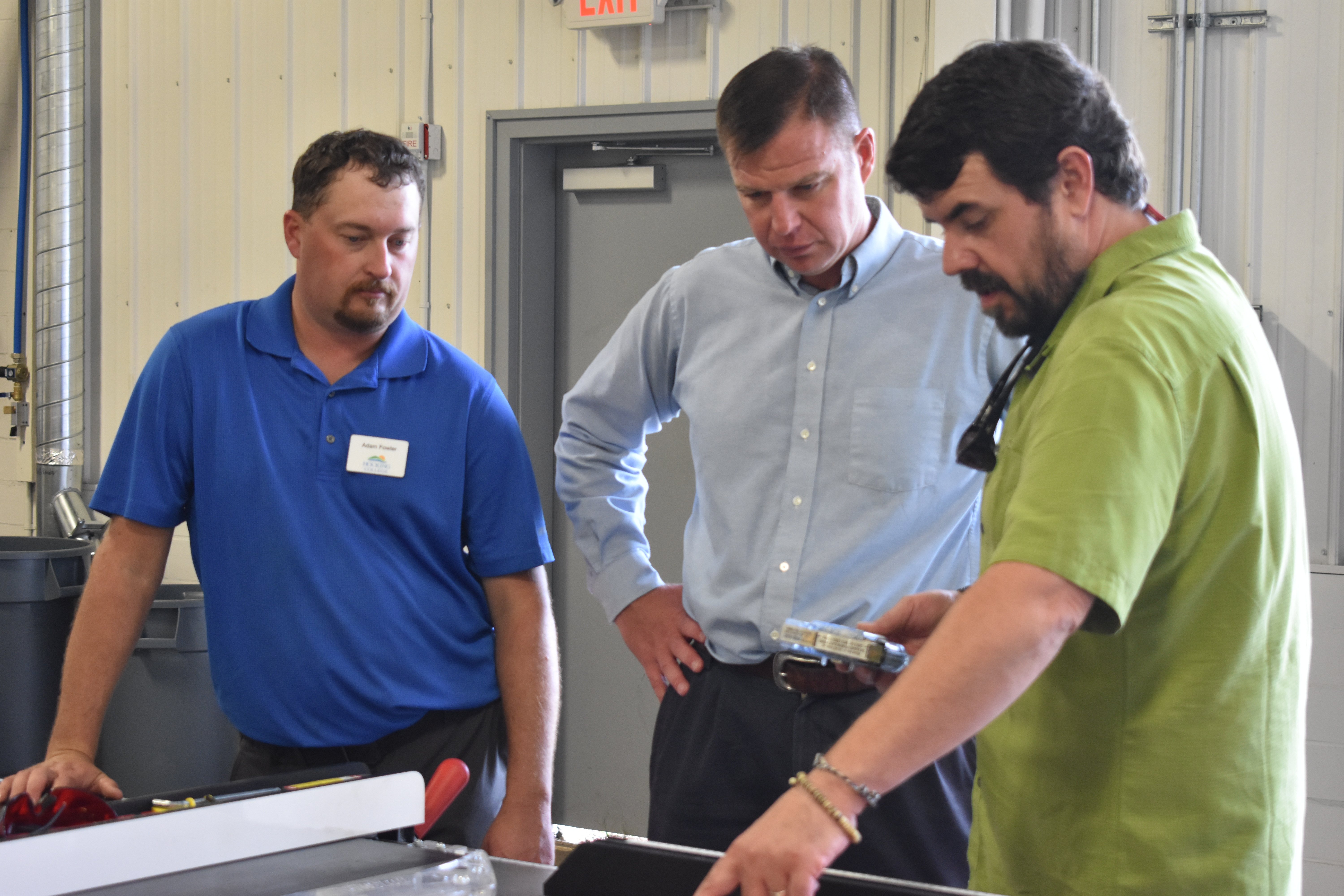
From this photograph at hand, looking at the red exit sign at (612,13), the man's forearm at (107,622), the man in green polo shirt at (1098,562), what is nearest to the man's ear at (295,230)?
the man's forearm at (107,622)

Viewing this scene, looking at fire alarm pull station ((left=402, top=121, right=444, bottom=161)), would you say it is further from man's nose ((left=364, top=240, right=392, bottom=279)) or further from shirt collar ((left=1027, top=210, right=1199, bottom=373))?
shirt collar ((left=1027, top=210, right=1199, bottom=373))

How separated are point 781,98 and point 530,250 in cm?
214

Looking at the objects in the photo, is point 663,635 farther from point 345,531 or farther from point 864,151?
point 864,151

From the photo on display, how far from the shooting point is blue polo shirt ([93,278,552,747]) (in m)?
1.68

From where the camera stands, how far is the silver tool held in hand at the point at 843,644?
113 centimetres

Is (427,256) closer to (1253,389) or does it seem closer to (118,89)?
(118,89)

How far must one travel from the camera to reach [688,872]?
100 centimetres

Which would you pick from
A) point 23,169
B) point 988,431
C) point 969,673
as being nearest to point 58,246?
point 23,169

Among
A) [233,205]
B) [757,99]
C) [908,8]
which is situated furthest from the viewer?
[233,205]

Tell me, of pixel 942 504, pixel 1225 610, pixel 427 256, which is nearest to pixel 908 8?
pixel 427 256

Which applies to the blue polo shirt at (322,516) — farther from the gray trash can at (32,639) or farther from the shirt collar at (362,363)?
the gray trash can at (32,639)

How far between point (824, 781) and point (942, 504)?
2.74 feet

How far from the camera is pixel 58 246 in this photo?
13.7 ft

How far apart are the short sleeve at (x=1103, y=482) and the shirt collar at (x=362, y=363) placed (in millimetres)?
1125
